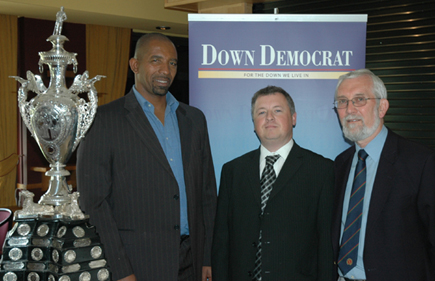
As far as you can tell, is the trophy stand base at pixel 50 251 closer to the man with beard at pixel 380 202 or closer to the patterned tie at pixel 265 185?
the patterned tie at pixel 265 185

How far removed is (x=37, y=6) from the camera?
21.1ft

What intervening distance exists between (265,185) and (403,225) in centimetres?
63

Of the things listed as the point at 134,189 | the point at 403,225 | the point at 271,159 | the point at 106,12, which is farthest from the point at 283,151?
the point at 106,12

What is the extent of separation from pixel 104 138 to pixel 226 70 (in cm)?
91

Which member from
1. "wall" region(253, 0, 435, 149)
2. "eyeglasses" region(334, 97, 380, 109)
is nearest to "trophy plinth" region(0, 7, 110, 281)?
"eyeglasses" region(334, 97, 380, 109)

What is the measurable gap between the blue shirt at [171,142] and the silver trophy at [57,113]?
0.73 m

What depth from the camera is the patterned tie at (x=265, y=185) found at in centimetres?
213

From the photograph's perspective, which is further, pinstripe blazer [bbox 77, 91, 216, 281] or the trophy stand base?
pinstripe blazer [bbox 77, 91, 216, 281]

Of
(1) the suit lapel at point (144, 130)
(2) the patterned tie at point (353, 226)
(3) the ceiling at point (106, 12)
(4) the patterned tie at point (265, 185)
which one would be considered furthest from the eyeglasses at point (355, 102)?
(3) the ceiling at point (106, 12)

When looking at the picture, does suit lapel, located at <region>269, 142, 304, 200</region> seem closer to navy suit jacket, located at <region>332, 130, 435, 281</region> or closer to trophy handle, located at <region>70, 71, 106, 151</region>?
navy suit jacket, located at <region>332, 130, 435, 281</region>

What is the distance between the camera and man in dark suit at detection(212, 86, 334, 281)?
211cm

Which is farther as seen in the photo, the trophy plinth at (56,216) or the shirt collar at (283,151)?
the shirt collar at (283,151)

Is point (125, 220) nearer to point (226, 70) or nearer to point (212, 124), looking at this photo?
point (212, 124)

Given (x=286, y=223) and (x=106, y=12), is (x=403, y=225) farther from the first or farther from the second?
(x=106, y=12)
